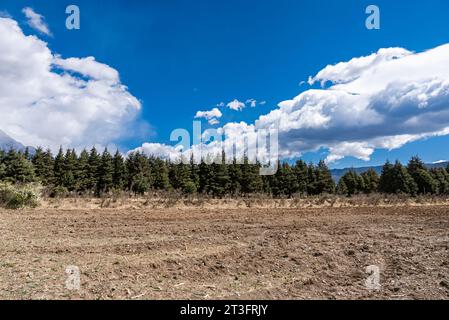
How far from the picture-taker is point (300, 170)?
50.8m

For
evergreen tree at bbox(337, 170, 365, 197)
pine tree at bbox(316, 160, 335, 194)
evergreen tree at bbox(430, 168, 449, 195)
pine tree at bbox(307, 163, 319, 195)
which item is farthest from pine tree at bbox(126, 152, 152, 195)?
evergreen tree at bbox(430, 168, 449, 195)

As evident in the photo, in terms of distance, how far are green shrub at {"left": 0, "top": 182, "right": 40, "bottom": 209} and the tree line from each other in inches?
961

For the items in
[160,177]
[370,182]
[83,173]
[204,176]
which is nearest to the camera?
[204,176]

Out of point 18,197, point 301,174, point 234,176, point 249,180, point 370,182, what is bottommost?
point 18,197

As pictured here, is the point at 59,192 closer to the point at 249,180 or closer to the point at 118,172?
the point at 118,172

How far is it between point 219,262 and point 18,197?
15.6m

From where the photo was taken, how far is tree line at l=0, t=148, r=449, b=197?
4453 cm

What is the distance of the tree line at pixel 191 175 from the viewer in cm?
4453

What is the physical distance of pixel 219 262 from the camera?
6.79m

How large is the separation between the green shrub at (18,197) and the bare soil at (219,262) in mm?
7671

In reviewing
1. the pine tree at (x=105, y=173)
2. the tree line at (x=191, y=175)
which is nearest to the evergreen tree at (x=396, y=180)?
the tree line at (x=191, y=175)

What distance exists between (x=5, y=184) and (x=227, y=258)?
1709 cm

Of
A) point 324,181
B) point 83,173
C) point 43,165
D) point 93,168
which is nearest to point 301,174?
point 324,181
